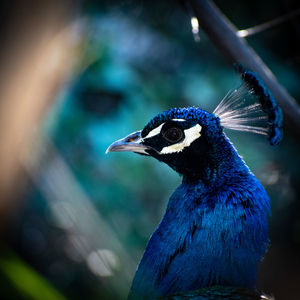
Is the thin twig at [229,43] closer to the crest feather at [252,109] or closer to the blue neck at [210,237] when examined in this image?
the crest feather at [252,109]

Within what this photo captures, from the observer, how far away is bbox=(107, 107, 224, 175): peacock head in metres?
0.80

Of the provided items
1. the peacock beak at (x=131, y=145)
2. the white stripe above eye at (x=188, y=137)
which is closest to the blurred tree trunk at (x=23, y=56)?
the peacock beak at (x=131, y=145)

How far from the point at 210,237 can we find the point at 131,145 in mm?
258

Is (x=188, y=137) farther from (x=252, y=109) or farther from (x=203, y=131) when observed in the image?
(x=252, y=109)

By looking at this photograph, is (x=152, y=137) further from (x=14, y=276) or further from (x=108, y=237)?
(x=108, y=237)

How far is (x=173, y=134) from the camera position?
2.66 ft

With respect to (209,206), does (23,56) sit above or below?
above

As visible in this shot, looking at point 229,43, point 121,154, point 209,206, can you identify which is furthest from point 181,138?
point 121,154

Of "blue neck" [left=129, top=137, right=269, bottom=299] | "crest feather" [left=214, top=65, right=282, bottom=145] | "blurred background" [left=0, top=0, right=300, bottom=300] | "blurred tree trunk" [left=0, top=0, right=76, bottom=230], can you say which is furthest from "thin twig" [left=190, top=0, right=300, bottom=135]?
"blurred background" [left=0, top=0, right=300, bottom=300]

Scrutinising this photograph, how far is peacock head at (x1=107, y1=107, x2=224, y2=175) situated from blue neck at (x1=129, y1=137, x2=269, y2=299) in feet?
0.12

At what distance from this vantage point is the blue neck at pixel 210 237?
2.33 feet

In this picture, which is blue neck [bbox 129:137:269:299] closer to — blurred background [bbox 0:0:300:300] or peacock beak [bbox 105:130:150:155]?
peacock beak [bbox 105:130:150:155]

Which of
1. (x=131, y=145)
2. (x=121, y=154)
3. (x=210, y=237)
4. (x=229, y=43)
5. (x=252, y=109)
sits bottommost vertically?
(x=210, y=237)

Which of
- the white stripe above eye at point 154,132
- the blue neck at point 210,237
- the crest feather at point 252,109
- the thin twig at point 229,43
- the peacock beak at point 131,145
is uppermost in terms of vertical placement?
the thin twig at point 229,43
